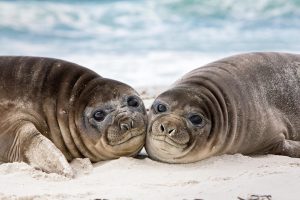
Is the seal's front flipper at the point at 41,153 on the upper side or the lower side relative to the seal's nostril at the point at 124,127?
lower

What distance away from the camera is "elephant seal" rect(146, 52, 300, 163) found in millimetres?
6988

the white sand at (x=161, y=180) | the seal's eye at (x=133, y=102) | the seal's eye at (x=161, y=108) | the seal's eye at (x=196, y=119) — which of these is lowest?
the white sand at (x=161, y=180)

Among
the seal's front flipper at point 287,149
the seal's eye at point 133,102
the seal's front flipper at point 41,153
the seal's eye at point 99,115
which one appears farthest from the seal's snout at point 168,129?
the seal's front flipper at point 287,149

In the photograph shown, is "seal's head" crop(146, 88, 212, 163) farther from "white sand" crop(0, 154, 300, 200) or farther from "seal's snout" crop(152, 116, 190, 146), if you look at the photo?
"white sand" crop(0, 154, 300, 200)

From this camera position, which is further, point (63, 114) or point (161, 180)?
point (63, 114)

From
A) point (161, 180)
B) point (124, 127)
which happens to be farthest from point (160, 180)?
point (124, 127)

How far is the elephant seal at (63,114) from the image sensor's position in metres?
7.04

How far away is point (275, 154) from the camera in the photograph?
7812 mm

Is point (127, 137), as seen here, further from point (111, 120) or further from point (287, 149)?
point (287, 149)

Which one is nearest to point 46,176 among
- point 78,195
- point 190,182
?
point 78,195

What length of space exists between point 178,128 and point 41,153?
130cm

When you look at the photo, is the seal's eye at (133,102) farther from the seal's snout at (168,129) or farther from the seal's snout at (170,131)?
the seal's snout at (168,129)

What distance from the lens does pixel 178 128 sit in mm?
6887

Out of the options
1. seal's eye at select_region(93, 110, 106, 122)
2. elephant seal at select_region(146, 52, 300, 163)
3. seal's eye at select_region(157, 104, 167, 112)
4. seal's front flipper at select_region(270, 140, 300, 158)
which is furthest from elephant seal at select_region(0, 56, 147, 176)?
seal's front flipper at select_region(270, 140, 300, 158)
